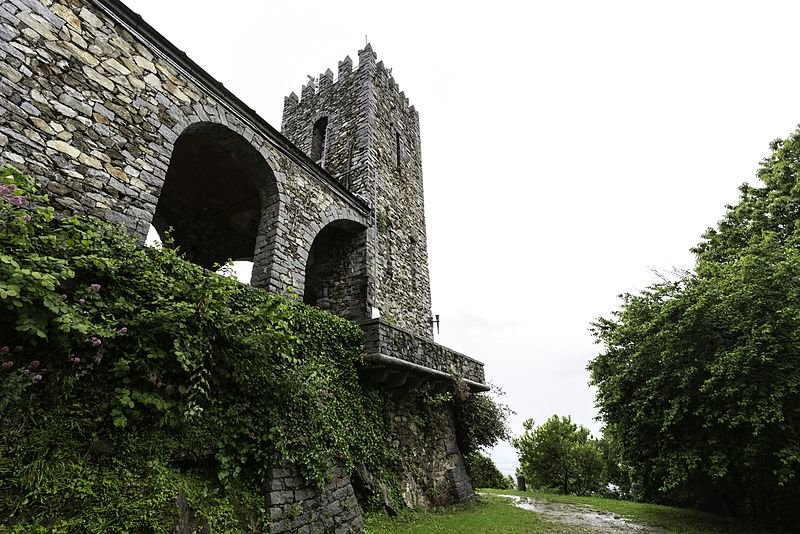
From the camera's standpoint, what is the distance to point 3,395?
265 cm

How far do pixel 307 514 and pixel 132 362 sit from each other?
8.57 feet

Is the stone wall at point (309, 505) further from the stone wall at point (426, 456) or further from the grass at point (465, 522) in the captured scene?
the stone wall at point (426, 456)

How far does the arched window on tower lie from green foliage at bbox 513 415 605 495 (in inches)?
693

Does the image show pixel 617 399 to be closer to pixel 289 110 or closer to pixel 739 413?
pixel 739 413

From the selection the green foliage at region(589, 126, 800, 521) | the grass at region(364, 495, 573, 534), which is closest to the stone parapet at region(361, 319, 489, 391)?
the grass at region(364, 495, 573, 534)

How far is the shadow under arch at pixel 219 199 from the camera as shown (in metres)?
6.89

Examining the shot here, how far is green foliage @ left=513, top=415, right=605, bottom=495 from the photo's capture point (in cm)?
1873

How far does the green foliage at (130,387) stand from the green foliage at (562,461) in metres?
17.7

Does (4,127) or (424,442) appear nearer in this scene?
(4,127)

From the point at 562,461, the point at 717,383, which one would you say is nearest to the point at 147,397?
the point at 717,383

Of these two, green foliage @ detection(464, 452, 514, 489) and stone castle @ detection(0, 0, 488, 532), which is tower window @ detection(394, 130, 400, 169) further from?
green foliage @ detection(464, 452, 514, 489)

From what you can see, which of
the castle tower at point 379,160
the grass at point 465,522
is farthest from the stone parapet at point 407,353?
the grass at point 465,522

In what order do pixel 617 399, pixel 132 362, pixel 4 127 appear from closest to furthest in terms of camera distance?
1. pixel 132 362
2. pixel 4 127
3. pixel 617 399

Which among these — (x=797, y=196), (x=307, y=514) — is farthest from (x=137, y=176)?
(x=797, y=196)
